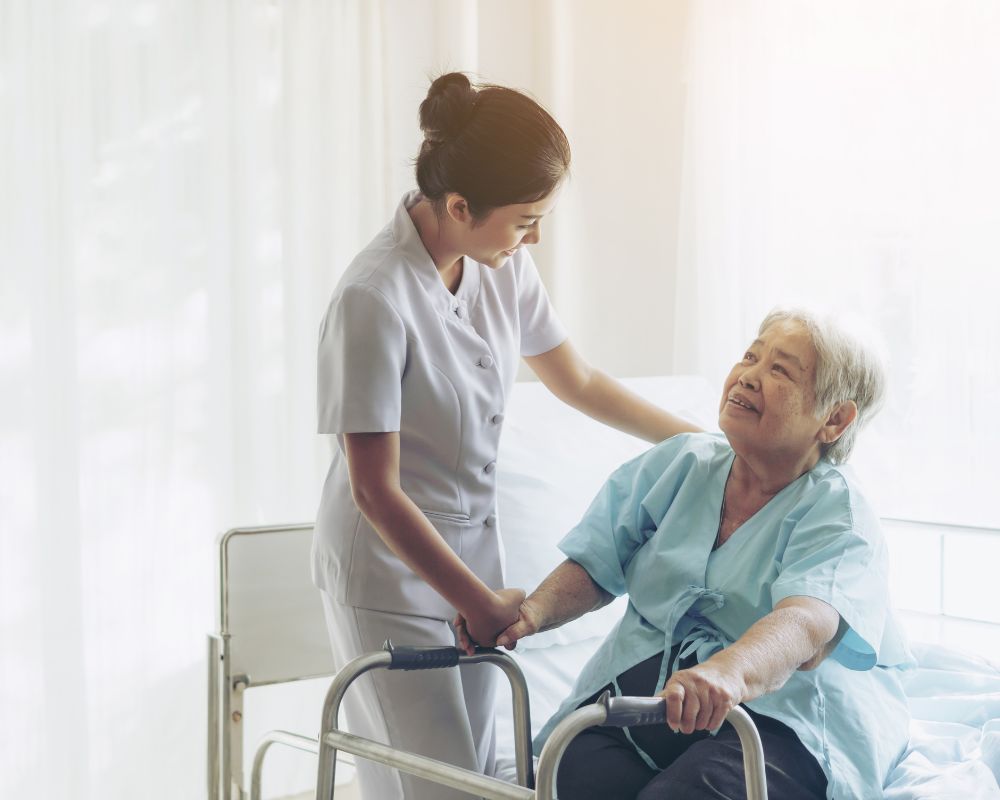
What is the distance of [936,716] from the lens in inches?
67.7

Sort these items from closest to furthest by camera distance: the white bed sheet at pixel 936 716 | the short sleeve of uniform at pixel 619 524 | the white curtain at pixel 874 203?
the white bed sheet at pixel 936 716 < the short sleeve of uniform at pixel 619 524 < the white curtain at pixel 874 203

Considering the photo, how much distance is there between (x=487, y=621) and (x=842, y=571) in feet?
1.52

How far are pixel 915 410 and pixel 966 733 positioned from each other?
36.4 inches

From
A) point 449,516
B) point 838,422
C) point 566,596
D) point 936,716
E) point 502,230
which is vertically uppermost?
point 502,230

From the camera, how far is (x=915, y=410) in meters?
2.40

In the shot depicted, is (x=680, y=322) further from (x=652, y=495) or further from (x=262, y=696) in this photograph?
(x=262, y=696)

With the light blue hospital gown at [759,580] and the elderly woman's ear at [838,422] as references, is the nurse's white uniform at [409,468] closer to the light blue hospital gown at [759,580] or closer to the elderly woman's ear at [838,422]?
the light blue hospital gown at [759,580]

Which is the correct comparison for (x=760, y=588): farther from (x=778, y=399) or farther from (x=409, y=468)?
(x=409, y=468)

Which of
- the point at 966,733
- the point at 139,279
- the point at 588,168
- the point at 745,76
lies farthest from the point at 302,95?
the point at 966,733

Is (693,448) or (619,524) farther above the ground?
(693,448)

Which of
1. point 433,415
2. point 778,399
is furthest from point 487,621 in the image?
point 778,399

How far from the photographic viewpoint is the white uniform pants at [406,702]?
1.48 meters

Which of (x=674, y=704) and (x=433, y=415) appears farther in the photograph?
(x=433, y=415)

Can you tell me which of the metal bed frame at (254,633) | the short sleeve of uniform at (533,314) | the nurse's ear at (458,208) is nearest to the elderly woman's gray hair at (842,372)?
the short sleeve of uniform at (533,314)
